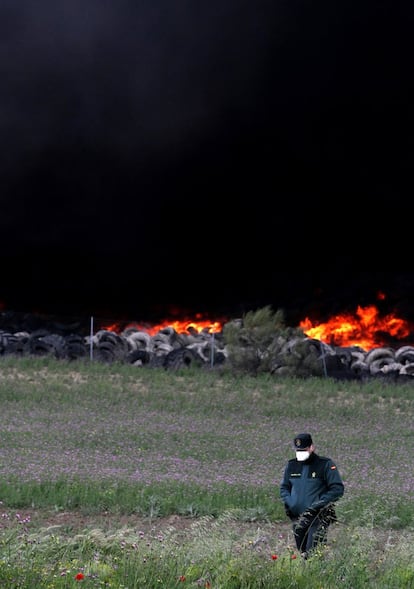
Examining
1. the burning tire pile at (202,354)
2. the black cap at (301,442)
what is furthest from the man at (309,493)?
the burning tire pile at (202,354)

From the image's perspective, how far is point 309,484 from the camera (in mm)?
7984

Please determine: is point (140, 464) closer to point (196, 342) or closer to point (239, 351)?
point (239, 351)

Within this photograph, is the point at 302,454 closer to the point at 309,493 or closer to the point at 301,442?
the point at 301,442

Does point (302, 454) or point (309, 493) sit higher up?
point (302, 454)

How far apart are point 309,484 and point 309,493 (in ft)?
0.30

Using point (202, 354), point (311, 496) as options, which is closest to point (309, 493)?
point (311, 496)

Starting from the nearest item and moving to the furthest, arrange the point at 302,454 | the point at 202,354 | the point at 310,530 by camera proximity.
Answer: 1. the point at 310,530
2. the point at 302,454
3. the point at 202,354

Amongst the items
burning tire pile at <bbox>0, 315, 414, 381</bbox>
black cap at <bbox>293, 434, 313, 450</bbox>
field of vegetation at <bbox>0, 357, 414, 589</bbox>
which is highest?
burning tire pile at <bbox>0, 315, 414, 381</bbox>

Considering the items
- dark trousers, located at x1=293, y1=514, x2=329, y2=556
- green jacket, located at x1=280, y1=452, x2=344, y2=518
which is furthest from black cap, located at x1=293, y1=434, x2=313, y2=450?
dark trousers, located at x1=293, y1=514, x2=329, y2=556

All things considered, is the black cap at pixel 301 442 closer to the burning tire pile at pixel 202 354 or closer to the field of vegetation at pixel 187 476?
the field of vegetation at pixel 187 476

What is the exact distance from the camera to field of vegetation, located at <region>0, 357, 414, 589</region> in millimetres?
6648

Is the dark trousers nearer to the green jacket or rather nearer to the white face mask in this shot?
the green jacket

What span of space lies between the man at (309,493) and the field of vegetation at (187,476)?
24cm

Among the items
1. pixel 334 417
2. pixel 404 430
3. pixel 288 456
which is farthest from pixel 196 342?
pixel 288 456
